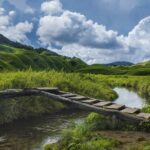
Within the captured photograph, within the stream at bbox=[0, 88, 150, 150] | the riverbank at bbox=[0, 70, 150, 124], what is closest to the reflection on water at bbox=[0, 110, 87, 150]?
the stream at bbox=[0, 88, 150, 150]

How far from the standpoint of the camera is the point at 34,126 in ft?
86.4

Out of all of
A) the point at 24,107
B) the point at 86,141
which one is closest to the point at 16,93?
the point at 24,107

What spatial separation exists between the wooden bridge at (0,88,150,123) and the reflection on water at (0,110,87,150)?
1.89 m

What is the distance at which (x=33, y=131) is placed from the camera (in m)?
24.8

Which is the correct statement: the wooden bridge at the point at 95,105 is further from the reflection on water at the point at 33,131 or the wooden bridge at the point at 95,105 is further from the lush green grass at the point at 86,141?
the reflection on water at the point at 33,131

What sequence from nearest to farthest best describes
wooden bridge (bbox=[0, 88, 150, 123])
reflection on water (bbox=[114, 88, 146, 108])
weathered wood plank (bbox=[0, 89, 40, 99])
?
wooden bridge (bbox=[0, 88, 150, 123]), weathered wood plank (bbox=[0, 89, 40, 99]), reflection on water (bbox=[114, 88, 146, 108])

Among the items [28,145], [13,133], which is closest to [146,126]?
[28,145]

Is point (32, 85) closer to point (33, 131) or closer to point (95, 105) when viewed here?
point (33, 131)

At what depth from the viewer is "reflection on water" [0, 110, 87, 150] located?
21.1 metres

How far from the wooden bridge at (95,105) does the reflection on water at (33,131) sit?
1.89 m

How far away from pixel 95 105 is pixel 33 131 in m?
4.30

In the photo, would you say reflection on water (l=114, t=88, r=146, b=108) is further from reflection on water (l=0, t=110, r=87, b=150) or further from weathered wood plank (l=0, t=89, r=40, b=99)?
weathered wood plank (l=0, t=89, r=40, b=99)

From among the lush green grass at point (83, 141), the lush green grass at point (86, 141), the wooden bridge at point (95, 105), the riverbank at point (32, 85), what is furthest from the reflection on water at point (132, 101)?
the lush green grass at point (83, 141)

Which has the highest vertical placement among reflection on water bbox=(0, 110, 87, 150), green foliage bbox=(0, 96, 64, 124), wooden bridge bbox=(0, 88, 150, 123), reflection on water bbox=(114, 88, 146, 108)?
wooden bridge bbox=(0, 88, 150, 123)
